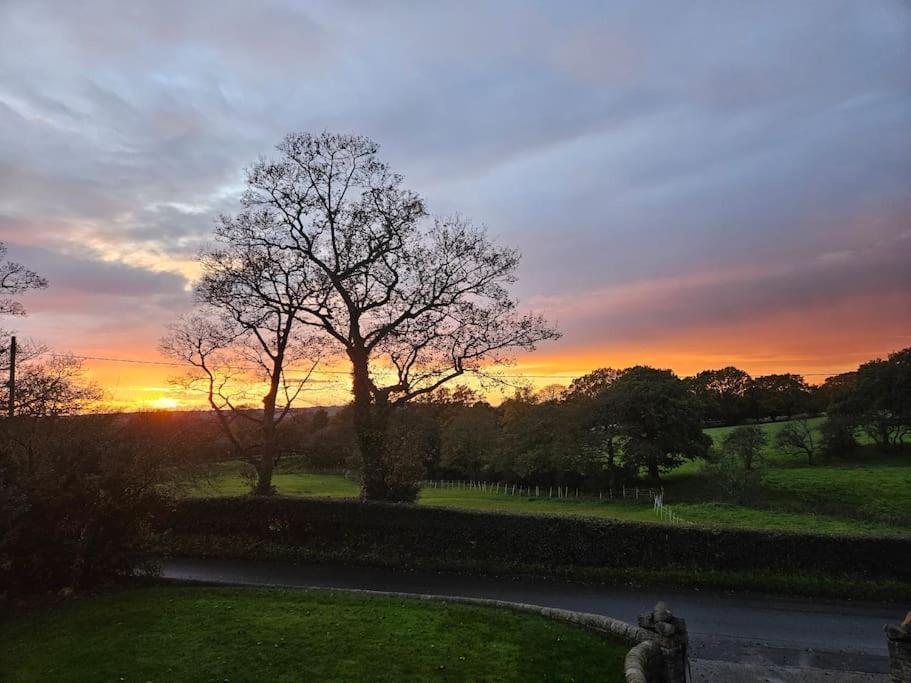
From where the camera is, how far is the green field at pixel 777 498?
24.7m

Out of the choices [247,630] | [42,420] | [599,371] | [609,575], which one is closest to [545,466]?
[599,371]

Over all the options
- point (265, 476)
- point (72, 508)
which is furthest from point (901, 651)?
point (265, 476)

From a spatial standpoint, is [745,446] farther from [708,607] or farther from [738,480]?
[708,607]

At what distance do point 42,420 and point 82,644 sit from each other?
41.6ft

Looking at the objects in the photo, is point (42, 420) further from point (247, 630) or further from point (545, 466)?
point (545, 466)

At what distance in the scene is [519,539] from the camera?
52.9 feet

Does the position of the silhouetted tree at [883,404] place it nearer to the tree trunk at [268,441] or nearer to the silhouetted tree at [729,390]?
the silhouetted tree at [729,390]

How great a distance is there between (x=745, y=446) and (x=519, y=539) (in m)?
26.4

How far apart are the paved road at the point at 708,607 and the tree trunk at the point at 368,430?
3503 mm

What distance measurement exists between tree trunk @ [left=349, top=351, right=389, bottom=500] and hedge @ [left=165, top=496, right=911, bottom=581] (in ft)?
5.96

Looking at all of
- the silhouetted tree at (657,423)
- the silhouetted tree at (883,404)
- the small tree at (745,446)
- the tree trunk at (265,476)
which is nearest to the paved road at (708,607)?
the tree trunk at (265,476)

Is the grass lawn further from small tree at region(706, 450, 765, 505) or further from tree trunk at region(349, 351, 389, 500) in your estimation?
small tree at region(706, 450, 765, 505)

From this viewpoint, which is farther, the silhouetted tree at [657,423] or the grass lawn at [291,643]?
the silhouetted tree at [657,423]

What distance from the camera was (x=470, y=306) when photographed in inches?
816
